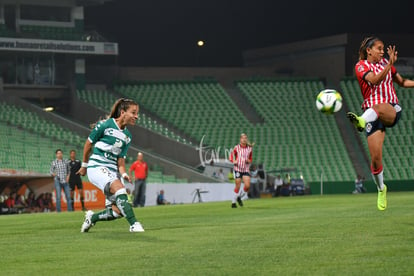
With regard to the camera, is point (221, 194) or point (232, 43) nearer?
point (221, 194)

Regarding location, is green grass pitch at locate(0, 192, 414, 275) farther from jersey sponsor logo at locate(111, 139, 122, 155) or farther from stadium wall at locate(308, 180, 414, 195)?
stadium wall at locate(308, 180, 414, 195)

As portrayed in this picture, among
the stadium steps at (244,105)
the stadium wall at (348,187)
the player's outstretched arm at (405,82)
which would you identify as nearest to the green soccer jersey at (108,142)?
the player's outstretched arm at (405,82)

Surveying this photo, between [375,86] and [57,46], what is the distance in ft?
133

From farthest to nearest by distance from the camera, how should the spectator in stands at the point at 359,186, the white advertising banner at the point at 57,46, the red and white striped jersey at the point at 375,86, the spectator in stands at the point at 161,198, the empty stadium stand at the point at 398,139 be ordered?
the empty stadium stand at the point at 398,139, the white advertising banner at the point at 57,46, the spectator in stands at the point at 359,186, the spectator in stands at the point at 161,198, the red and white striped jersey at the point at 375,86

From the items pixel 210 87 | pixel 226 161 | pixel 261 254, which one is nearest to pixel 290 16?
pixel 210 87

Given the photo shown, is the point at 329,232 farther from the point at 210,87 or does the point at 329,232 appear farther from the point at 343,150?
the point at 210,87

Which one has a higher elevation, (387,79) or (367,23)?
(367,23)

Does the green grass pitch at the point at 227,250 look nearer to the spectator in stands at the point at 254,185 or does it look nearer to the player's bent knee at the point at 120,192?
the player's bent knee at the point at 120,192

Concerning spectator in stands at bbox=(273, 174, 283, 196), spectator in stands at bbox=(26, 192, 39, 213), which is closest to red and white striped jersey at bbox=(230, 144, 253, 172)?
spectator in stands at bbox=(26, 192, 39, 213)

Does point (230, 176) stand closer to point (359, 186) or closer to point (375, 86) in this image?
point (359, 186)

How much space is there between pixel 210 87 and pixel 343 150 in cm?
1002

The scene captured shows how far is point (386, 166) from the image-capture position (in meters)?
52.9

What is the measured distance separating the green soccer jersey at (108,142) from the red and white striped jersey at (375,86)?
12.0 feet

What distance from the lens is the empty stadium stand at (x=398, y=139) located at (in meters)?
52.5
